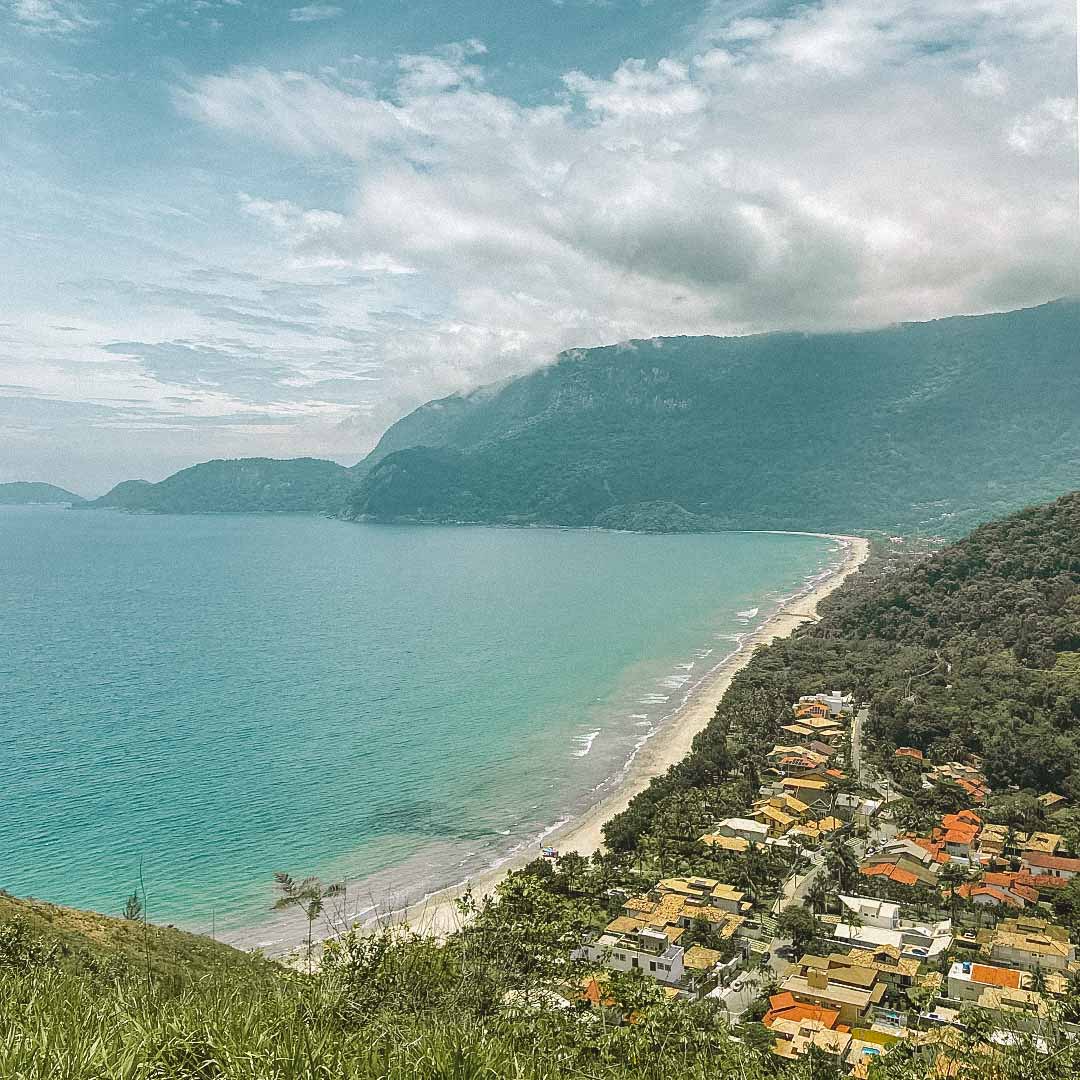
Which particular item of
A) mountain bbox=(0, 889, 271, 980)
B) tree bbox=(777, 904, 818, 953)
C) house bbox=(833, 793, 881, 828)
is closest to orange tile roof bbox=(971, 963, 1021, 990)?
tree bbox=(777, 904, 818, 953)

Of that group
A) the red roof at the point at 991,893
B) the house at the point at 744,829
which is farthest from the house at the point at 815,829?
the red roof at the point at 991,893

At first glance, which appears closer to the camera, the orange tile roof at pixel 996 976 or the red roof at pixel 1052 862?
the orange tile roof at pixel 996 976

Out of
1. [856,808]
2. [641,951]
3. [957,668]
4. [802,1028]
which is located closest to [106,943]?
[641,951]

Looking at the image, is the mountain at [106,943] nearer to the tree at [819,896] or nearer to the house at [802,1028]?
the house at [802,1028]

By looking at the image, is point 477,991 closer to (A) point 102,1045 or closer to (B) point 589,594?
(A) point 102,1045

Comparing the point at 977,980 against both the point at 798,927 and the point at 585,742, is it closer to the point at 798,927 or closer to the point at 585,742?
the point at 798,927
